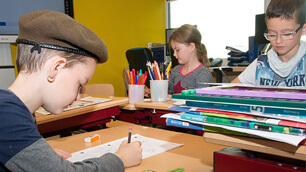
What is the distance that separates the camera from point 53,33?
59 centimetres

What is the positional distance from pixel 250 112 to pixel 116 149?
511 mm

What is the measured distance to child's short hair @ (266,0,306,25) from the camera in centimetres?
104

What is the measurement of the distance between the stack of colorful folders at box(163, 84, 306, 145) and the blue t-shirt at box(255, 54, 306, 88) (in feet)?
2.23

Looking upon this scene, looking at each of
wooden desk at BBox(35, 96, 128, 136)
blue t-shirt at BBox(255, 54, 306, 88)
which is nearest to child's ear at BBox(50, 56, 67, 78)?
wooden desk at BBox(35, 96, 128, 136)

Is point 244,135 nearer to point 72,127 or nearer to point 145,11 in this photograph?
point 72,127

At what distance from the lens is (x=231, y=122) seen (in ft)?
1.85

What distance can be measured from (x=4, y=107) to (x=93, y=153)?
0.39 m

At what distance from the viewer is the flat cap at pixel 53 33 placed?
1.94 feet

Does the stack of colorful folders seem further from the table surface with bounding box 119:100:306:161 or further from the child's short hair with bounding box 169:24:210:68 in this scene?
the child's short hair with bounding box 169:24:210:68

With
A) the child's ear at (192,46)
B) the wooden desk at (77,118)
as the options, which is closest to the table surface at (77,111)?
the wooden desk at (77,118)

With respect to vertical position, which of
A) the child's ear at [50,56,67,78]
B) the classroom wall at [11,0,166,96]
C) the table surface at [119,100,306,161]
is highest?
the classroom wall at [11,0,166,96]

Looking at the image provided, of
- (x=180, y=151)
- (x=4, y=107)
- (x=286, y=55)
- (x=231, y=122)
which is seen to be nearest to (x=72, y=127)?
(x=180, y=151)

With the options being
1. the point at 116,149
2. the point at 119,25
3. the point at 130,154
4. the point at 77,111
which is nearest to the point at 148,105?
the point at 77,111

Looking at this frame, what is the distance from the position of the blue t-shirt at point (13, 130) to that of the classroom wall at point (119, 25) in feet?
9.77
